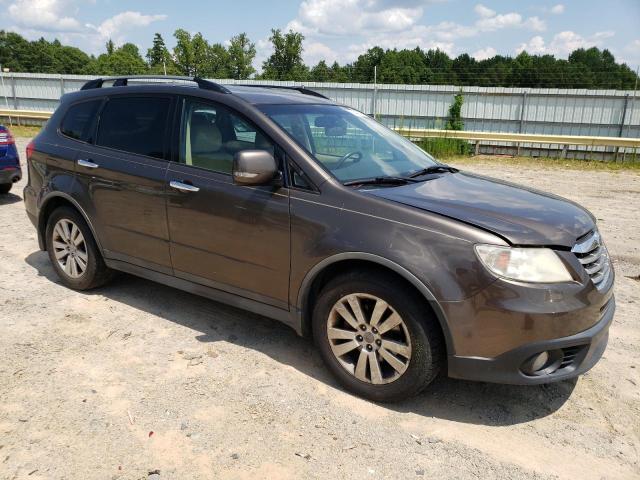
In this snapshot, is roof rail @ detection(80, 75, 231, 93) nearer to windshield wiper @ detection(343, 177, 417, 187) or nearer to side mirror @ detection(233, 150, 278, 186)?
side mirror @ detection(233, 150, 278, 186)

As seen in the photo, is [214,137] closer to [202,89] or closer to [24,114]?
[202,89]

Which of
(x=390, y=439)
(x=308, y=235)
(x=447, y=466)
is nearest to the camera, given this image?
(x=447, y=466)

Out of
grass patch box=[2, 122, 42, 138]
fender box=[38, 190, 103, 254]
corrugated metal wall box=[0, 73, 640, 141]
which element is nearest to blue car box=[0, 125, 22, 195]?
fender box=[38, 190, 103, 254]

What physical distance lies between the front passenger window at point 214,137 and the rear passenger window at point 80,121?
1137mm

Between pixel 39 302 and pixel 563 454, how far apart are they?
13.5ft

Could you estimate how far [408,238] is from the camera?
2.86 metres

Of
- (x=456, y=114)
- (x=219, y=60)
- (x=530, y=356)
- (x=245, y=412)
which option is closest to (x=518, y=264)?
(x=530, y=356)

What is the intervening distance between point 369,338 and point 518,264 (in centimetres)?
93

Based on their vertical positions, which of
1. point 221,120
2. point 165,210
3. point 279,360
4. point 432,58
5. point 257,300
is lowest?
point 279,360

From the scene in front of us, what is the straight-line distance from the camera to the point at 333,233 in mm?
3105

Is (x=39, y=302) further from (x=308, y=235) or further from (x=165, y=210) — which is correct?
(x=308, y=235)

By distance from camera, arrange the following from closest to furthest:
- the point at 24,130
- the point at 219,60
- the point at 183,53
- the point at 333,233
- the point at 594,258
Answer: the point at 594,258 < the point at 333,233 < the point at 24,130 < the point at 183,53 < the point at 219,60

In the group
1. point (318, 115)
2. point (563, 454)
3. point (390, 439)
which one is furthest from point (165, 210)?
point (563, 454)

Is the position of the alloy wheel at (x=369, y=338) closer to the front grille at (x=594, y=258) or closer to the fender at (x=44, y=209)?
the front grille at (x=594, y=258)
